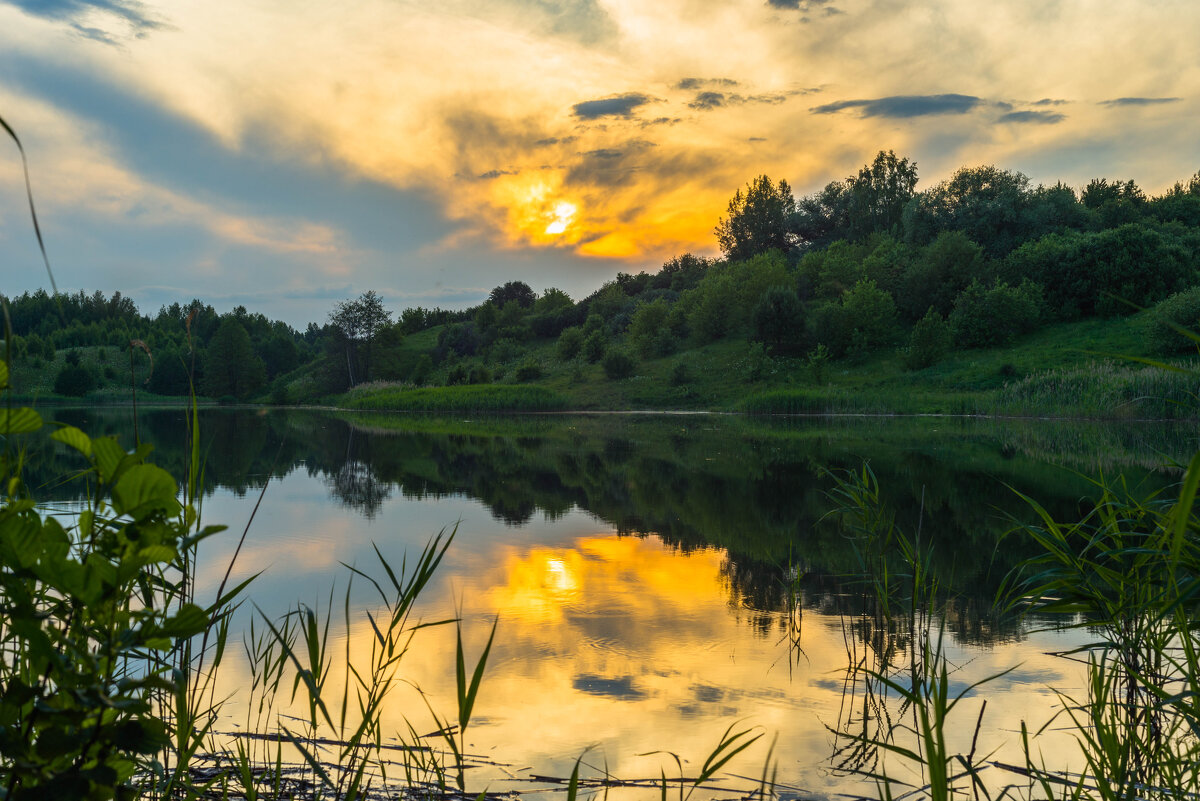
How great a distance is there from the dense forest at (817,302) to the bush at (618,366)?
8 cm

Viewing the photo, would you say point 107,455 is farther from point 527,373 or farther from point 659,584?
point 527,373

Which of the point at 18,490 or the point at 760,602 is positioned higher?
the point at 18,490

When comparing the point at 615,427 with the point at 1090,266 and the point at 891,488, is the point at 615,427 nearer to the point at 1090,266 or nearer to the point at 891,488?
the point at 891,488

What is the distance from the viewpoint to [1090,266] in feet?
113

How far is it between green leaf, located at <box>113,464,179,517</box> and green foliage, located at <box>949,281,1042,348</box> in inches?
1411

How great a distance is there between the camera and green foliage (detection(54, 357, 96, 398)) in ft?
141

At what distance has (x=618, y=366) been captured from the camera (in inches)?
1486

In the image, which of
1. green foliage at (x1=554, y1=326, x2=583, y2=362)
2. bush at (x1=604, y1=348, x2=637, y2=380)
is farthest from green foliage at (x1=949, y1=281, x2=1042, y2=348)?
green foliage at (x1=554, y1=326, x2=583, y2=362)

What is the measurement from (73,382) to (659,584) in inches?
1899

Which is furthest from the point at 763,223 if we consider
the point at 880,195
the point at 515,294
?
the point at 515,294

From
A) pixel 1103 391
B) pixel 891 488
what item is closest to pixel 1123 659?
pixel 891 488

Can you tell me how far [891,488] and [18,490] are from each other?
8.94 meters

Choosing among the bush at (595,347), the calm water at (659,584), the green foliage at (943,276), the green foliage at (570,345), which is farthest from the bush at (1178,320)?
the green foliage at (570,345)

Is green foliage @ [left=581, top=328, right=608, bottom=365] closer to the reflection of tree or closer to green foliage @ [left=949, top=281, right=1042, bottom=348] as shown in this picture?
green foliage @ [left=949, top=281, right=1042, bottom=348]
